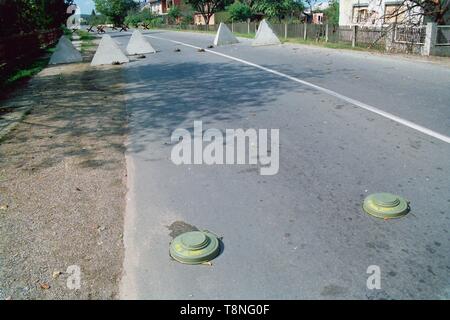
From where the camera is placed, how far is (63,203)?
402 cm

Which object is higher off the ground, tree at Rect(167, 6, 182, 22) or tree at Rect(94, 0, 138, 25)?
tree at Rect(94, 0, 138, 25)

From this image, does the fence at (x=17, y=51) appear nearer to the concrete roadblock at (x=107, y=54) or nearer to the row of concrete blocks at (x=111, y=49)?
the row of concrete blocks at (x=111, y=49)

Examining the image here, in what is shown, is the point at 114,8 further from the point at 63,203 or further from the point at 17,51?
the point at 63,203

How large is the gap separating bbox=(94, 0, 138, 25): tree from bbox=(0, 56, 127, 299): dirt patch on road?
10101 centimetres

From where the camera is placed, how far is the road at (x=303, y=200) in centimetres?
275

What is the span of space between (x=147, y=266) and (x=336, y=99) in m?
5.86

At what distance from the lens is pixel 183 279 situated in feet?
9.22

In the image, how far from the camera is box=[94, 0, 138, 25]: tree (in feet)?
323

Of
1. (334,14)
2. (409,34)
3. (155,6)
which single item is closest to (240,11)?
(334,14)

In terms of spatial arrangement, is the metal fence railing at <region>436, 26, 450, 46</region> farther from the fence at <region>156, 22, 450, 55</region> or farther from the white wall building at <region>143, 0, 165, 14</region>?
the white wall building at <region>143, 0, 165, 14</region>

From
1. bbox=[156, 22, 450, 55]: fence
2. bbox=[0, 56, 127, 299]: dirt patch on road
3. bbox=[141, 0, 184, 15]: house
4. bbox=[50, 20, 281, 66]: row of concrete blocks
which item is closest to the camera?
bbox=[0, 56, 127, 299]: dirt patch on road

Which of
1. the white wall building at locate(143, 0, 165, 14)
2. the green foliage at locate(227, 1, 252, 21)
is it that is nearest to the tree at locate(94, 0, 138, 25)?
the white wall building at locate(143, 0, 165, 14)

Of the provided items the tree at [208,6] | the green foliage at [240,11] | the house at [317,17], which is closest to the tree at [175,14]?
the tree at [208,6]

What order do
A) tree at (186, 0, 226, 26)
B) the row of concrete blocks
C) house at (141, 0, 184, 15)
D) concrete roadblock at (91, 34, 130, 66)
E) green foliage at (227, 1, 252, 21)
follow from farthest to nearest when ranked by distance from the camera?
house at (141, 0, 184, 15) < tree at (186, 0, 226, 26) < green foliage at (227, 1, 252, 21) < the row of concrete blocks < concrete roadblock at (91, 34, 130, 66)
